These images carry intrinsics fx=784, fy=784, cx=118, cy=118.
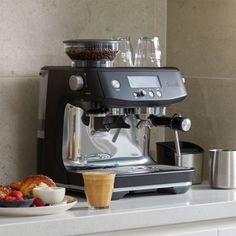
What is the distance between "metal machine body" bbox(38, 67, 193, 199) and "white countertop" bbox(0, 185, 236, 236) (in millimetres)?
68

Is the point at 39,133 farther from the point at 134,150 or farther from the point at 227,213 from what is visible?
the point at 227,213

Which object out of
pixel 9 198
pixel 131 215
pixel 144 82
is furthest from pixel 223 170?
pixel 9 198

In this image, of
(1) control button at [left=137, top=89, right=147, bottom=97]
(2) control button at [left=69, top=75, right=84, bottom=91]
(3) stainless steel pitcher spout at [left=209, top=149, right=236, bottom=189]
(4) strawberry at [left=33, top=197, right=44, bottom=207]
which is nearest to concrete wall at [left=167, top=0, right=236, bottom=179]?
(3) stainless steel pitcher spout at [left=209, top=149, right=236, bottom=189]

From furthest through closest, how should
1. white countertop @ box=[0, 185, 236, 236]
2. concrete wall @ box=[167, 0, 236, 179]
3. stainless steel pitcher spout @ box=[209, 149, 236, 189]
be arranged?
1. concrete wall @ box=[167, 0, 236, 179]
2. stainless steel pitcher spout @ box=[209, 149, 236, 189]
3. white countertop @ box=[0, 185, 236, 236]

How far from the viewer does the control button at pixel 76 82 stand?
2188 millimetres

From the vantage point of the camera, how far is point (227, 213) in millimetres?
2158

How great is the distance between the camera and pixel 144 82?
228 cm

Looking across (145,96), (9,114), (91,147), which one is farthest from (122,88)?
(9,114)

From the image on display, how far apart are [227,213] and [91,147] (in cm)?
46

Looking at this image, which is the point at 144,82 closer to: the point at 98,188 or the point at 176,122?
the point at 176,122

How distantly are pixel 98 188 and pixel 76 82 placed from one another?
1.08ft

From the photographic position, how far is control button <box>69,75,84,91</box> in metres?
2.19

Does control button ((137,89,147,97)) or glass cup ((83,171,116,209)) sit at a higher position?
control button ((137,89,147,97))

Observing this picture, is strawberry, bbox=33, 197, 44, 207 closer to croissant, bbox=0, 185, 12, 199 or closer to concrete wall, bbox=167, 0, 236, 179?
croissant, bbox=0, 185, 12, 199
